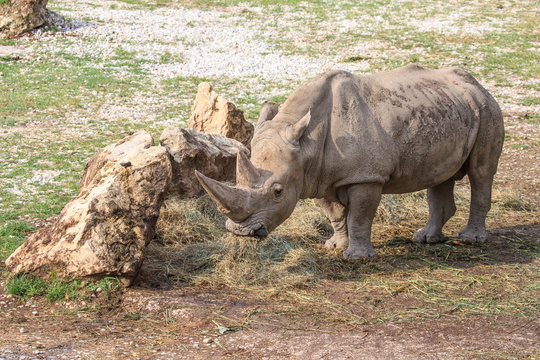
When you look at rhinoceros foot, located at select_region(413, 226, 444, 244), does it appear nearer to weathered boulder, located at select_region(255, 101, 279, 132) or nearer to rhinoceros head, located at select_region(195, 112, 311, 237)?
rhinoceros head, located at select_region(195, 112, 311, 237)

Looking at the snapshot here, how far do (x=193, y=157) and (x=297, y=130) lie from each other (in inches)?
98.2

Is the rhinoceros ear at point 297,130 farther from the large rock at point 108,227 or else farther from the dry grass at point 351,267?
the dry grass at point 351,267

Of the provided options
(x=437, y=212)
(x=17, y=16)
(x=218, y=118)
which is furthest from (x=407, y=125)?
(x=17, y=16)

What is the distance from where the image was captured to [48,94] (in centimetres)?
1520

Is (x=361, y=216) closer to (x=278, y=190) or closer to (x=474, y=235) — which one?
(x=278, y=190)

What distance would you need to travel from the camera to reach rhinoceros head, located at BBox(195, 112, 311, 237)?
6.50m

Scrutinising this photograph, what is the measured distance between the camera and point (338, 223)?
8.23m

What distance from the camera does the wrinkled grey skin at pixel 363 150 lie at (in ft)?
22.3

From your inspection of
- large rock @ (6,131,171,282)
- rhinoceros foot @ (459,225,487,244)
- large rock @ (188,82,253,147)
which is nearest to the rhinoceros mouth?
large rock @ (6,131,171,282)

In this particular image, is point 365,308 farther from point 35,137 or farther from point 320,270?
point 35,137

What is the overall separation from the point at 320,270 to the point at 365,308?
3.59 feet

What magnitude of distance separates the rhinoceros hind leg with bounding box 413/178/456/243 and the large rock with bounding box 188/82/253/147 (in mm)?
3243

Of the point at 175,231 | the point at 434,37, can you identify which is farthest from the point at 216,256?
the point at 434,37

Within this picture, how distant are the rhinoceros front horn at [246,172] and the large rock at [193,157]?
2422 mm
